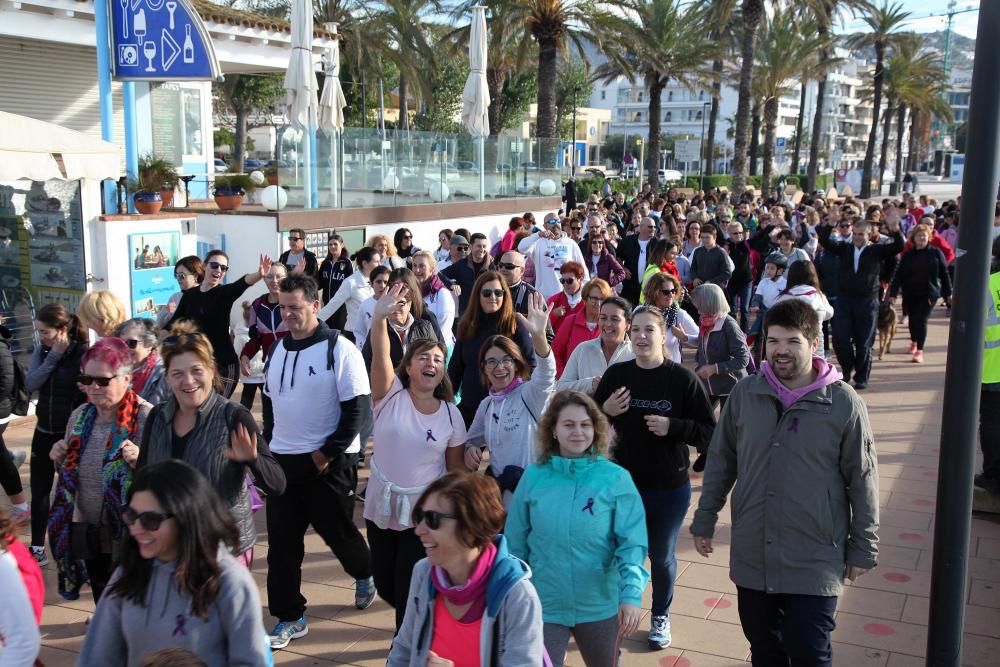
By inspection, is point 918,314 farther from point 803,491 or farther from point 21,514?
point 21,514

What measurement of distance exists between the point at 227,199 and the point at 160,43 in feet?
9.72

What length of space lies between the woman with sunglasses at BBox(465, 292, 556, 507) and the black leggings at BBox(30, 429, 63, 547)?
2848 millimetres

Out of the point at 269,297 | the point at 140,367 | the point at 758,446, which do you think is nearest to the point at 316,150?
the point at 269,297

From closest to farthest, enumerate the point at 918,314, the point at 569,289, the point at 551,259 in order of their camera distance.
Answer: the point at 569,289, the point at 551,259, the point at 918,314

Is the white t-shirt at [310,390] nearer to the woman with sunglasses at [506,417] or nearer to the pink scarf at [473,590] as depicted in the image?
the woman with sunglasses at [506,417]

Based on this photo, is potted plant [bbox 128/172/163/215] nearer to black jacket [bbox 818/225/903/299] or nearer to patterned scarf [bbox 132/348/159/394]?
patterned scarf [bbox 132/348/159/394]

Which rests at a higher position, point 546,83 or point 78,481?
point 546,83

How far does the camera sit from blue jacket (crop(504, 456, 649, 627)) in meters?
3.63

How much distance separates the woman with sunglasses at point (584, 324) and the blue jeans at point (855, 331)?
535 centimetres

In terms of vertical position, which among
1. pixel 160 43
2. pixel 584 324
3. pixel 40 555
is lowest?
pixel 40 555

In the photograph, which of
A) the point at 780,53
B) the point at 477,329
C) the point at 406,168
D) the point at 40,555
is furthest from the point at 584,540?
the point at 780,53

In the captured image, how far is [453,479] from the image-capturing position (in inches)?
119

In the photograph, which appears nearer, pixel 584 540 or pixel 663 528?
pixel 584 540

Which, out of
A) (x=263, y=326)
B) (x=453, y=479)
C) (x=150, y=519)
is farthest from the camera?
(x=263, y=326)
